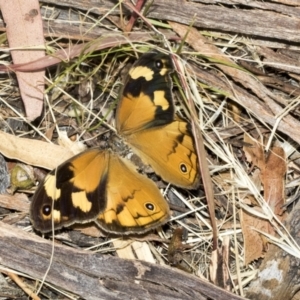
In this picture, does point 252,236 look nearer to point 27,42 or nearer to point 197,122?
point 197,122

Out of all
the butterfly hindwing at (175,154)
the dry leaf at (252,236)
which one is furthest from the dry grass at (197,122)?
the butterfly hindwing at (175,154)

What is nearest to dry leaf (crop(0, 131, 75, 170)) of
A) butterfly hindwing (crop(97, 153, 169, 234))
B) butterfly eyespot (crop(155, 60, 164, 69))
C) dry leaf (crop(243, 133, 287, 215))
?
butterfly hindwing (crop(97, 153, 169, 234))

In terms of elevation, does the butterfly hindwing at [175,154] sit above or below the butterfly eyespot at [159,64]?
below

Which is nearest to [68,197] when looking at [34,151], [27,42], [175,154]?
[34,151]

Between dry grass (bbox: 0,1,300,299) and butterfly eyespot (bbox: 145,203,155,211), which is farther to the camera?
dry grass (bbox: 0,1,300,299)

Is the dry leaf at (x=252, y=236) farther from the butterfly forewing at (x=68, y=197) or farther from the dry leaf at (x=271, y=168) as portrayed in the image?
the butterfly forewing at (x=68, y=197)

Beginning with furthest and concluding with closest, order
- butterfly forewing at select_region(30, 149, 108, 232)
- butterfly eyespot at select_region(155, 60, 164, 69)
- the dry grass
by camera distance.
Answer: the dry grass < butterfly eyespot at select_region(155, 60, 164, 69) < butterfly forewing at select_region(30, 149, 108, 232)

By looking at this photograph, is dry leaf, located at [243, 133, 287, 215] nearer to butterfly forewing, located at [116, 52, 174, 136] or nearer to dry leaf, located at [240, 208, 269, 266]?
dry leaf, located at [240, 208, 269, 266]

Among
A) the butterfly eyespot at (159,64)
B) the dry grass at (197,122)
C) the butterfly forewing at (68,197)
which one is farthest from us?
the dry grass at (197,122)

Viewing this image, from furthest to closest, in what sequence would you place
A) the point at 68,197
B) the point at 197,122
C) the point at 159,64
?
the point at 197,122 < the point at 159,64 < the point at 68,197
